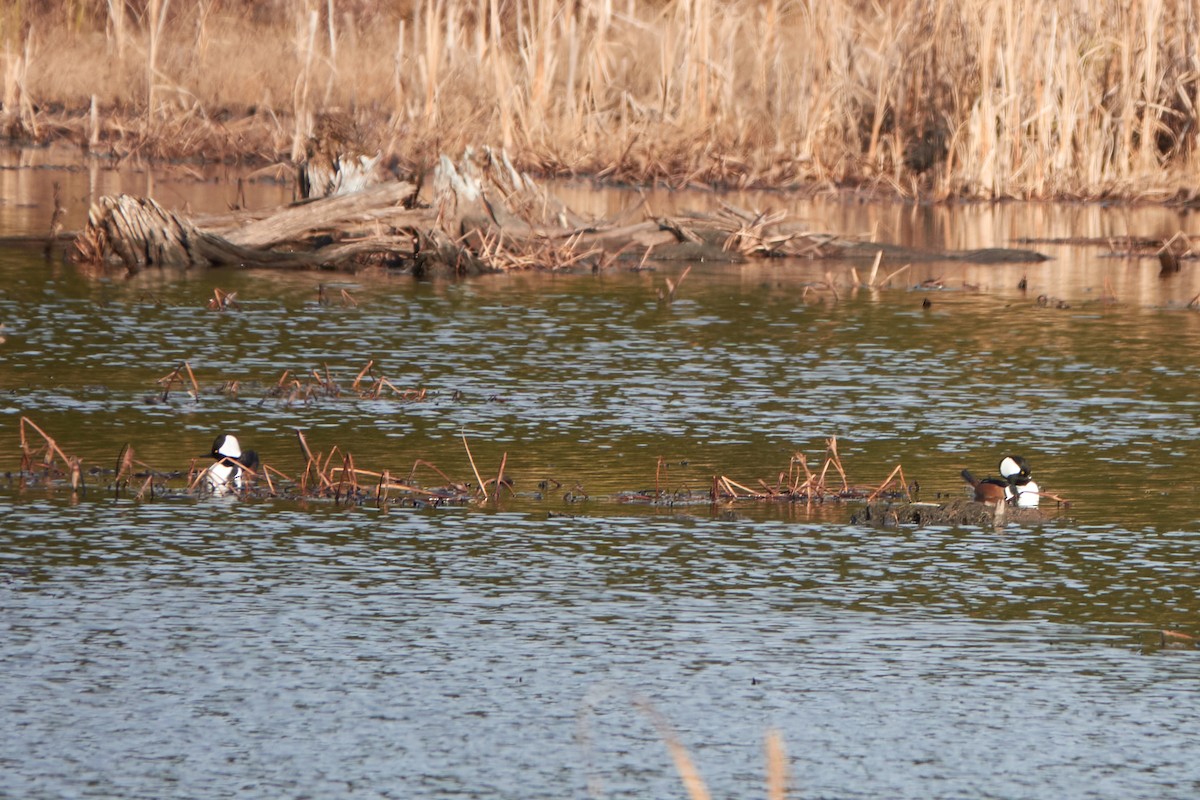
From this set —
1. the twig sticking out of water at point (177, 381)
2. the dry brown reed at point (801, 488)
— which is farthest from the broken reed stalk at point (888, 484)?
the twig sticking out of water at point (177, 381)

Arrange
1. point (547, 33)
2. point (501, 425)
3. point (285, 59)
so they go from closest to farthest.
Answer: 1. point (501, 425)
2. point (547, 33)
3. point (285, 59)

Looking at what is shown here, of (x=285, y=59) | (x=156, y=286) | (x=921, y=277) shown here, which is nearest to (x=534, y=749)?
(x=156, y=286)

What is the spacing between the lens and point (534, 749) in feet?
17.8

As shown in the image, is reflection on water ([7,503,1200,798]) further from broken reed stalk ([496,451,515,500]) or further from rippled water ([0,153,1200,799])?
broken reed stalk ([496,451,515,500])


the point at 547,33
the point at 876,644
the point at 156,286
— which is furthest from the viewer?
the point at 547,33

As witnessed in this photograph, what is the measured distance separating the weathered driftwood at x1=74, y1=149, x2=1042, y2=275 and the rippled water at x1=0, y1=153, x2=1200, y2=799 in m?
3.89

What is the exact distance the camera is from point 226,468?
28.5 ft

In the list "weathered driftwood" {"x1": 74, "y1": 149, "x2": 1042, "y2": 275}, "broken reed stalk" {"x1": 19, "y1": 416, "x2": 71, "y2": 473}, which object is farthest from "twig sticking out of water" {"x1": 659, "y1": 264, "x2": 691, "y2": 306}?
"broken reed stalk" {"x1": 19, "y1": 416, "x2": 71, "y2": 473}

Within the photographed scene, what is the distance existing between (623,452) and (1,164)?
2189cm

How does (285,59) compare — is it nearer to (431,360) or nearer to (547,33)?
(547,33)

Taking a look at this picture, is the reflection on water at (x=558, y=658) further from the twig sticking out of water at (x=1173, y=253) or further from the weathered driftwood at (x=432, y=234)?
the twig sticking out of water at (x=1173, y=253)

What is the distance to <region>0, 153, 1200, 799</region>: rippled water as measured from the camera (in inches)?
213

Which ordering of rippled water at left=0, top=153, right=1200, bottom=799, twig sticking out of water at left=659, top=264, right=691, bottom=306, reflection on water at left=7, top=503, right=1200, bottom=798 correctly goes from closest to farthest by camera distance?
1. reflection on water at left=7, top=503, right=1200, bottom=798
2. rippled water at left=0, top=153, right=1200, bottom=799
3. twig sticking out of water at left=659, top=264, right=691, bottom=306

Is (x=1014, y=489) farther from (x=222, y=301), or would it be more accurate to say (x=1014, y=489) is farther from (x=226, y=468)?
(x=222, y=301)
